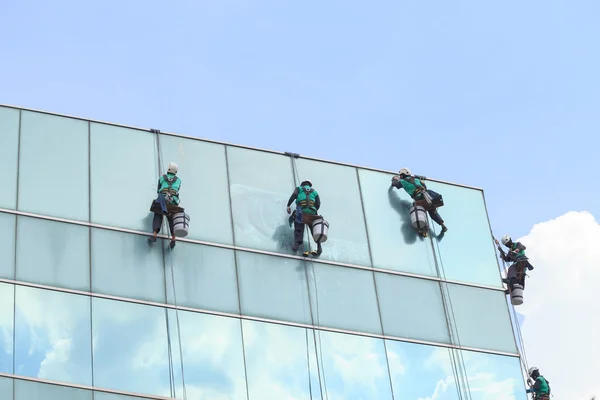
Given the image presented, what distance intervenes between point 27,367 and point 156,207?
16.4 ft

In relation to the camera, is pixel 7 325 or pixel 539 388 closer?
pixel 7 325

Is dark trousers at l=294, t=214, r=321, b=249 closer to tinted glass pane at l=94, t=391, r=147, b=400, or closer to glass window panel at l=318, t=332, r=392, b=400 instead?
glass window panel at l=318, t=332, r=392, b=400

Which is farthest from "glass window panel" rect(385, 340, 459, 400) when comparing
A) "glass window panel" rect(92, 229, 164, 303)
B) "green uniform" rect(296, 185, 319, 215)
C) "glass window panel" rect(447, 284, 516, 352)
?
"glass window panel" rect(92, 229, 164, 303)

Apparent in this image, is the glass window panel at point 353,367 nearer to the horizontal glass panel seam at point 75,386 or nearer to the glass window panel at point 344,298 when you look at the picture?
the glass window panel at point 344,298

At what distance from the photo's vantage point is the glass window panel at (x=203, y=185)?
107ft

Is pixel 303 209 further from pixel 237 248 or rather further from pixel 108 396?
pixel 108 396

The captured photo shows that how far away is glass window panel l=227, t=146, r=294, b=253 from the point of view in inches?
1305

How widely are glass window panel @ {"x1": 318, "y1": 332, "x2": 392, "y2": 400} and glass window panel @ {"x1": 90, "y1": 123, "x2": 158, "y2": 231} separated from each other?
16.4ft

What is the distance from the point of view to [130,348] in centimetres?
2988

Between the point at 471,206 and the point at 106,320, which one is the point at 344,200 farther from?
the point at 106,320

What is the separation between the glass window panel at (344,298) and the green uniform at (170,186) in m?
3.69

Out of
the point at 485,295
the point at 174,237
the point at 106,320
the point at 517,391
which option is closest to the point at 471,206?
the point at 485,295

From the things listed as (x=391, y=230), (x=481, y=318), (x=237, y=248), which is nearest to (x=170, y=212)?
(x=237, y=248)

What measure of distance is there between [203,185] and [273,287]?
3.13 m
